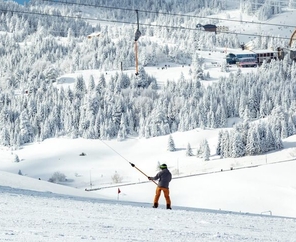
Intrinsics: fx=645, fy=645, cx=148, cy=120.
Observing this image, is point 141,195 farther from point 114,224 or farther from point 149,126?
point 114,224

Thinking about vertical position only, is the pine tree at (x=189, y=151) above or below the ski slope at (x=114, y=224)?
below

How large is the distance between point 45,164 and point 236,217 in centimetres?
8162

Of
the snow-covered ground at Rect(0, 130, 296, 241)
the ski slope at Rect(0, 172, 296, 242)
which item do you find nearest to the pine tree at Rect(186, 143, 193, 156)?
the snow-covered ground at Rect(0, 130, 296, 241)

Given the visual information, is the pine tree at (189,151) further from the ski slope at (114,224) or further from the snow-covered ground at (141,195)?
the ski slope at (114,224)

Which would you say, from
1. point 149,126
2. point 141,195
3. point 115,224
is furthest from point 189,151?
point 115,224

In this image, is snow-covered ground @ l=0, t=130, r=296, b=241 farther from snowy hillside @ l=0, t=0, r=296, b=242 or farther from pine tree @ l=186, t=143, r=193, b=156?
pine tree @ l=186, t=143, r=193, b=156

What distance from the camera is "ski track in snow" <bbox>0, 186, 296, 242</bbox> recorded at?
9.86 meters

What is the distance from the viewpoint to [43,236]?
30.6 feet

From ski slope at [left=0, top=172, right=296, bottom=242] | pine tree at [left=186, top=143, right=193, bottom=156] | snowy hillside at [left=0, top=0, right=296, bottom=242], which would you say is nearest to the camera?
ski slope at [left=0, top=172, right=296, bottom=242]

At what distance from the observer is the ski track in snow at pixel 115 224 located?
986 centimetres

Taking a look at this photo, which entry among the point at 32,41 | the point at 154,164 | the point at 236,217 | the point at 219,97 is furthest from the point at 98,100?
the point at 236,217

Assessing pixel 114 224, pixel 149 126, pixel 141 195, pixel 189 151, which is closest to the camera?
pixel 114 224

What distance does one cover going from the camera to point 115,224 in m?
11.4

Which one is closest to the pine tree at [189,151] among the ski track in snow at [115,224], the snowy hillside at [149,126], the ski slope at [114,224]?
the snowy hillside at [149,126]
